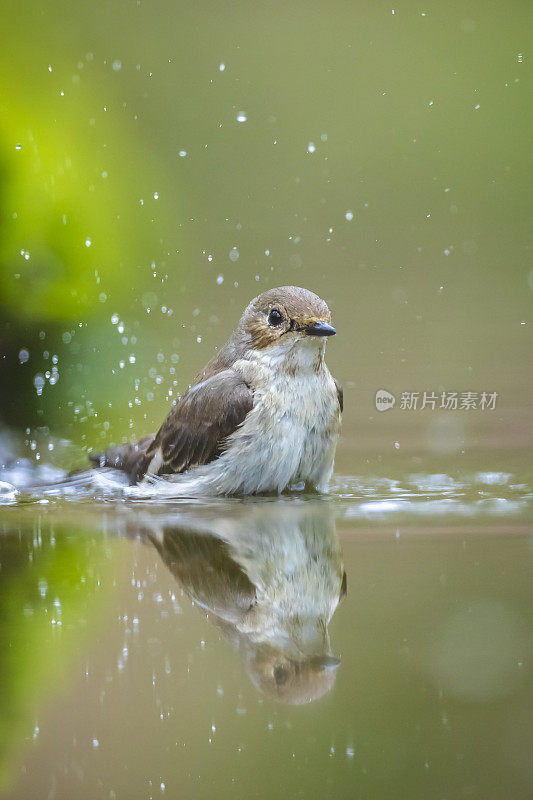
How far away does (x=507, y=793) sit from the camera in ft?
4.77

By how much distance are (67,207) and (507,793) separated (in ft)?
14.0

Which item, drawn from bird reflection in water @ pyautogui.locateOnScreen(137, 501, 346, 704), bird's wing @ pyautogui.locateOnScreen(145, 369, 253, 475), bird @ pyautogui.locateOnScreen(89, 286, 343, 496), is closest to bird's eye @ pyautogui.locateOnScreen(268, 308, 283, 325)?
bird @ pyautogui.locateOnScreen(89, 286, 343, 496)

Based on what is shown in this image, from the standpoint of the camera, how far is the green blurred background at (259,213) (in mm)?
5176

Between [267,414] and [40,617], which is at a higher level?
[267,414]

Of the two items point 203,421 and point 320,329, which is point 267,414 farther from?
point 320,329

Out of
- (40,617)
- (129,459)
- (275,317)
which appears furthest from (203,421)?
(40,617)

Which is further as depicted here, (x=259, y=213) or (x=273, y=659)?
(x=259, y=213)

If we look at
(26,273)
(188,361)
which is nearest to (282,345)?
(26,273)

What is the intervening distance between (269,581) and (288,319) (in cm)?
163

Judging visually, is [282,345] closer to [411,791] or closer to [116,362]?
[116,362]

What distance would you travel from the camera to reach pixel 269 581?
94.6 inches

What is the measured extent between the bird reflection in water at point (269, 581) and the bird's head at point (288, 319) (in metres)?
0.68

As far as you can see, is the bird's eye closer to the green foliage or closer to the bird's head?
the bird's head

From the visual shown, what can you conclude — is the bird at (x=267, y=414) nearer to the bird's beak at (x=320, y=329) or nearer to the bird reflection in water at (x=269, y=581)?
the bird's beak at (x=320, y=329)
